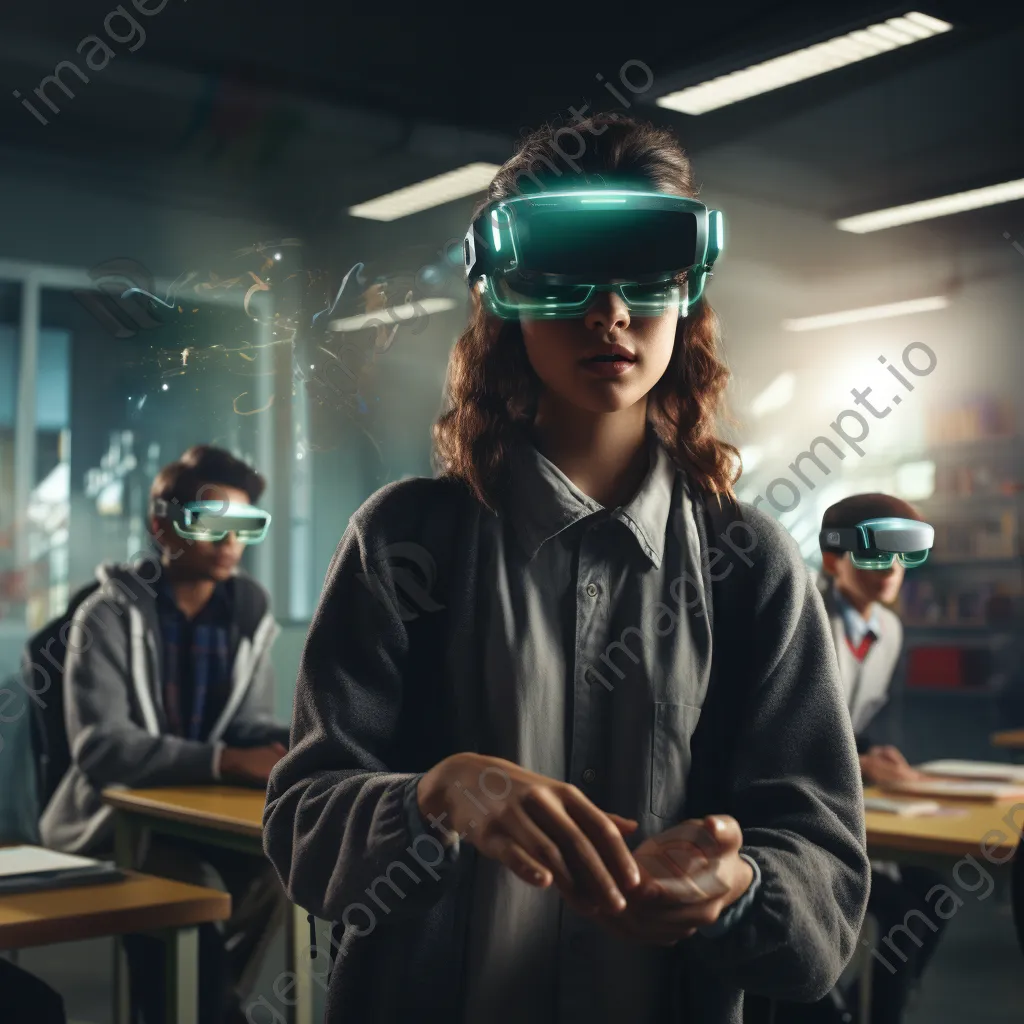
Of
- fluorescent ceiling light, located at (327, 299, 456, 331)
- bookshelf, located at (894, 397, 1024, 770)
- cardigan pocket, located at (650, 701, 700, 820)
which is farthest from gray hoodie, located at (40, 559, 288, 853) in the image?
bookshelf, located at (894, 397, 1024, 770)

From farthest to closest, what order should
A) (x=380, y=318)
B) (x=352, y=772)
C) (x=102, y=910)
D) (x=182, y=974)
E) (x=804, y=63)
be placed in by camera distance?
1. (x=804, y=63)
2. (x=380, y=318)
3. (x=182, y=974)
4. (x=102, y=910)
5. (x=352, y=772)

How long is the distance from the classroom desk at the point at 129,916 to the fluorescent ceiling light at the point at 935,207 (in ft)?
15.4

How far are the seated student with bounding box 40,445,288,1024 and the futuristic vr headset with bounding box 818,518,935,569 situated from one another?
138 centimetres

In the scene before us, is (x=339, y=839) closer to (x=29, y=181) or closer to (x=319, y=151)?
(x=29, y=181)

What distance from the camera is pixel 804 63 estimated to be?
4.24 metres

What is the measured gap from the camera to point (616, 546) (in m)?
0.86

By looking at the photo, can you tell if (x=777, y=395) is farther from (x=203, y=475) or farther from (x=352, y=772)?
(x=352, y=772)

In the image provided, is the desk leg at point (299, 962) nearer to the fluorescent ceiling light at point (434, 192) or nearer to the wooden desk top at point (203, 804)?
the wooden desk top at point (203, 804)

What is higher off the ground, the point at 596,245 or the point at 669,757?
the point at 596,245

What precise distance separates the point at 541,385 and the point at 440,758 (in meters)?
0.30

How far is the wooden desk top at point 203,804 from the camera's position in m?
2.15

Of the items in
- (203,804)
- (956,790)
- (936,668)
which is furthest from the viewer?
(936,668)

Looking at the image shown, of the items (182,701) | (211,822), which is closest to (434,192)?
(182,701)

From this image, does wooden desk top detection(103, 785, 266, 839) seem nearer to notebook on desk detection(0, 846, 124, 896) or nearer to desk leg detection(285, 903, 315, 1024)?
desk leg detection(285, 903, 315, 1024)
